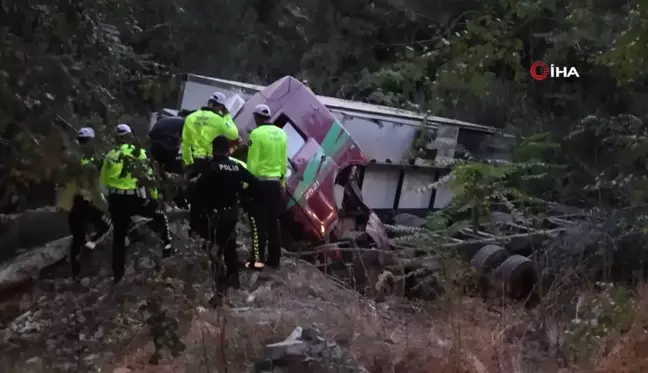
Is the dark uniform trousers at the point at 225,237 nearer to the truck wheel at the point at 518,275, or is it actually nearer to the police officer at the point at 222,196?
the police officer at the point at 222,196

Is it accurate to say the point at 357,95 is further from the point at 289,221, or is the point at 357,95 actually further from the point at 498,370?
the point at 498,370

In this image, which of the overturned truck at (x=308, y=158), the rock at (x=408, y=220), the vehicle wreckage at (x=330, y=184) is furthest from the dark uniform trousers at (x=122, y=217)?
the rock at (x=408, y=220)

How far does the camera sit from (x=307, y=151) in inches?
374

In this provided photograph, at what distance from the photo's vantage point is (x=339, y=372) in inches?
197

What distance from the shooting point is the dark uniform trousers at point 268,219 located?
8430 mm

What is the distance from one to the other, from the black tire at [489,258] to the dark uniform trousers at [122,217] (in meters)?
3.42

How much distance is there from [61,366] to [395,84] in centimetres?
1063

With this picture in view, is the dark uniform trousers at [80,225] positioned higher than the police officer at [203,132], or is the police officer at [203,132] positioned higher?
the police officer at [203,132]

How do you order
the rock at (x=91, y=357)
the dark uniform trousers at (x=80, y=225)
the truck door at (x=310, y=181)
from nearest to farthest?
the rock at (x=91, y=357) → the dark uniform trousers at (x=80, y=225) → the truck door at (x=310, y=181)

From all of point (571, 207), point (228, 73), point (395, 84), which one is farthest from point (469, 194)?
point (228, 73)

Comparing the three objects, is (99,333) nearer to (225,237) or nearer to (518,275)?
(225,237)

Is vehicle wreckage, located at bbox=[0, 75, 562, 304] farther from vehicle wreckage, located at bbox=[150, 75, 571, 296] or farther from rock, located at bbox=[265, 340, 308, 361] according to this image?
rock, located at bbox=[265, 340, 308, 361]

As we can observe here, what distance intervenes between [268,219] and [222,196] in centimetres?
87

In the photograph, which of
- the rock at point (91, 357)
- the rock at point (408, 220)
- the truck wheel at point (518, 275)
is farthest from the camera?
the rock at point (408, 220)
